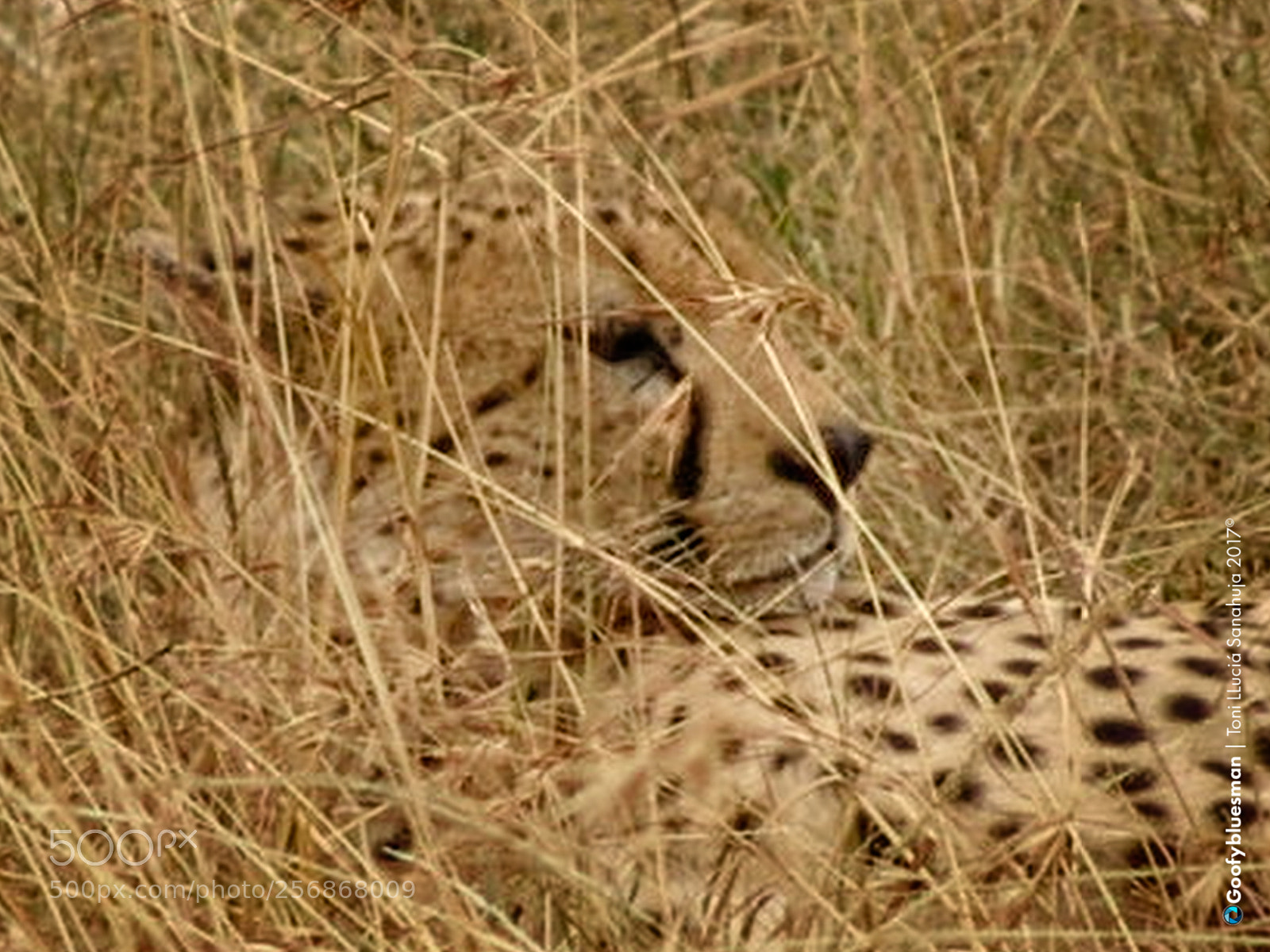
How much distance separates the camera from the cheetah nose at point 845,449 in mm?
3555

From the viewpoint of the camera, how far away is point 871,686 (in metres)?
3.39

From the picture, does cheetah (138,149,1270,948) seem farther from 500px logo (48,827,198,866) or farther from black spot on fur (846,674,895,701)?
500px logo (48,827,198,866)

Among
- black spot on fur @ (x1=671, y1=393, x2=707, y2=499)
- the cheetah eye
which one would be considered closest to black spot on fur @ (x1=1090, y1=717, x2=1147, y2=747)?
black spot on fur @ (x1=671, y1=393, x2=707, y2=499)

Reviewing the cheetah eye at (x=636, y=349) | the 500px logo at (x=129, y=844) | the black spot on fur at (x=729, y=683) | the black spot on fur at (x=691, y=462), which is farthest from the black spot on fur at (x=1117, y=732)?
the 500px logo at (x=129, y=844)

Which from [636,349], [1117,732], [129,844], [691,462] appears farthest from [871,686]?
[129,844]

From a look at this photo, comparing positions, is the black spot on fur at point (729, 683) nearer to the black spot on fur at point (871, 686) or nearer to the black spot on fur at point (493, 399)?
the black spot on fur at point (871, 686)

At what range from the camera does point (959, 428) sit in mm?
4117

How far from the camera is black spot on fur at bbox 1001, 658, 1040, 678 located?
3379 millimetres

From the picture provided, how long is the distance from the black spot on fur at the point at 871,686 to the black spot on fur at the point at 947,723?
40 millimetres

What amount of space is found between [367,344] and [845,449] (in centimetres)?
41

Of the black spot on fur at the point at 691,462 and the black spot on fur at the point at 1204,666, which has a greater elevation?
the black spot on fur at the point at 691,462

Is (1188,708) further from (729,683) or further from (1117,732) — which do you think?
(729,683)

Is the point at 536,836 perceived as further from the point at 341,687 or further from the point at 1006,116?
the point at 1006,116

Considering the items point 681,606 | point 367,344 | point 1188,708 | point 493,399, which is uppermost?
point 367,344
